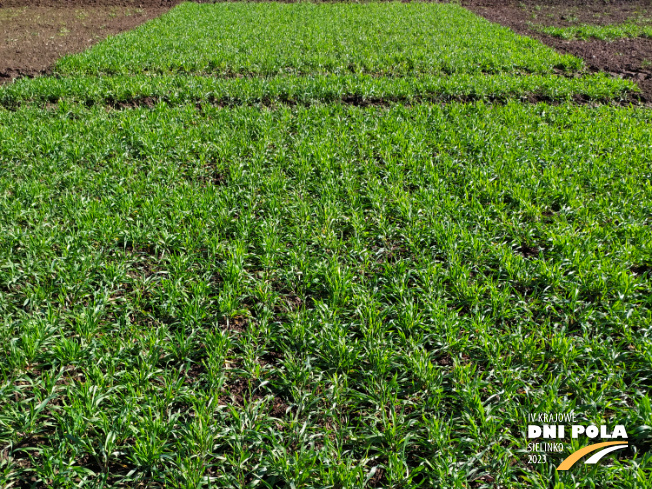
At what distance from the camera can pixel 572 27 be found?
49.7 feet

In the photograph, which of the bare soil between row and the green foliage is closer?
the green foliage

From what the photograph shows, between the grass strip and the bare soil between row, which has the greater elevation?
the bare soil between row

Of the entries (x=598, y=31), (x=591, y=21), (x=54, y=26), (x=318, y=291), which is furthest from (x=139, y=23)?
(x=591, y=21)

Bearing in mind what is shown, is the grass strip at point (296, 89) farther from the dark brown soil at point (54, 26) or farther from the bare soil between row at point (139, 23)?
the dark brown soil at point (54, 26)

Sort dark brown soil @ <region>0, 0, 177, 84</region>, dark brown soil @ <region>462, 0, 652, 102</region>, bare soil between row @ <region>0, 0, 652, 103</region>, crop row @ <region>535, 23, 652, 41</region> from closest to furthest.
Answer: dark brown soil @ <region>462, 0, 652, 102</region>
bare soil between row @ <region>0, 0, 652, 103</region>
dark brown soil @ <region>0, 0, 177, 84</region>
crop row @ <region>535, 23, 652, 41</region>

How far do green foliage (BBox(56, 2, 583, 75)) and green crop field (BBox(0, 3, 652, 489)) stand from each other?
2.55 metres

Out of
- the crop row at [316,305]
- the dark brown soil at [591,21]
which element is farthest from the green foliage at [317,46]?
the crop row at [316,305]

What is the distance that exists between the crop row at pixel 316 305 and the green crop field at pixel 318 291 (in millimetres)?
24

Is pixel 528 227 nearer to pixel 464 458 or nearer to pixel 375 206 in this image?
pixel 375 206

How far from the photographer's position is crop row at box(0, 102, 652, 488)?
2529mm

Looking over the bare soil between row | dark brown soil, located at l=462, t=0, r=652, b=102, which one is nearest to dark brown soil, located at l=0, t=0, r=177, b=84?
the bare soil between row

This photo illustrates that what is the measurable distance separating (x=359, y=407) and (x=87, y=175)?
4.66 m

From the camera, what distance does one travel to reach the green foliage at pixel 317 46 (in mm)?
10047

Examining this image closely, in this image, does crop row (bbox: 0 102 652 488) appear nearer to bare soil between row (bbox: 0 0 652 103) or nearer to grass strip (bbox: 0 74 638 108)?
grass strip (bbox: 0 74 638 108)
